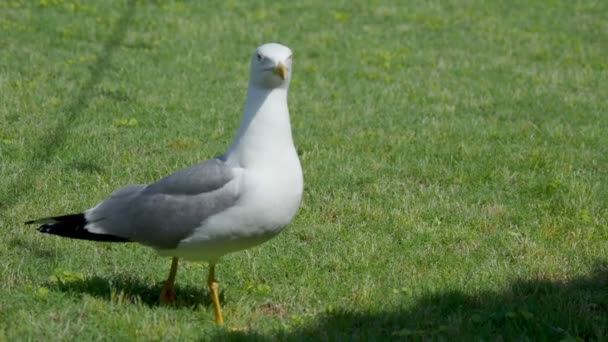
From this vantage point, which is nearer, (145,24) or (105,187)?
(105,187)

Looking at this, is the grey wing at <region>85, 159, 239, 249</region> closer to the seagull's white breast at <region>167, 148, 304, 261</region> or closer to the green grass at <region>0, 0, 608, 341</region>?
the seagull's white breast at <region>167, 148, 304, 261</region>

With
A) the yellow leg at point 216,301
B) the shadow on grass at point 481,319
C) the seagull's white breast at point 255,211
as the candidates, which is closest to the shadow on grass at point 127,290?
the yellow leg at point 216,301

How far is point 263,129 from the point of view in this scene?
197 inches

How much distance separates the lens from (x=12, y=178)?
7488mm

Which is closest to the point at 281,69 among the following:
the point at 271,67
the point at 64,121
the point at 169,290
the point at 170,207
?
the point at 271,67

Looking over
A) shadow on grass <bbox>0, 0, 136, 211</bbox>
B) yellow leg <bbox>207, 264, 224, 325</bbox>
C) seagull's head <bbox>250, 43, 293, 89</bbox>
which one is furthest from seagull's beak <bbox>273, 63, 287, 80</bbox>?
shadow on grass <bbox>0, 0, 136, 211</bbox>

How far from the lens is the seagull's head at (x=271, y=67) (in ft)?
16.1

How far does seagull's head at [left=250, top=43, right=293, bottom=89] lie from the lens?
4.91 meters

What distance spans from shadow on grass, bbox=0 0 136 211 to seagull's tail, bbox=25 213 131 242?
173cm

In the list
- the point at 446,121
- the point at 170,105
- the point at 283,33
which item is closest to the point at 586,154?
the point at 446,121

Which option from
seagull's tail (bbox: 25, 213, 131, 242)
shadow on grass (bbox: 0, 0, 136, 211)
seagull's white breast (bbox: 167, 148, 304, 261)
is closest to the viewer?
seagull's white breast (bbox: 167, 148, 304, 261)

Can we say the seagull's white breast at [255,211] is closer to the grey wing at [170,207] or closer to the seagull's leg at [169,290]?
the grey wing at [170,207]

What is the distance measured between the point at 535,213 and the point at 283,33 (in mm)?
7857

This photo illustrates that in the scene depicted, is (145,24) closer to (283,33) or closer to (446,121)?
(283,33)
